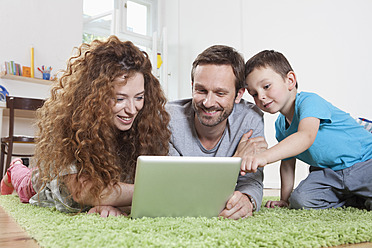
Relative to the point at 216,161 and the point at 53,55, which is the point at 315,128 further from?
the point at 53,55

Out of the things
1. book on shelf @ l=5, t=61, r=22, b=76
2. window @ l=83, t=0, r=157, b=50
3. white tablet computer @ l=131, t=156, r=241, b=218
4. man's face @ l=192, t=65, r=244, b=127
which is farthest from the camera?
window @ l=83, t=0, r=157, b=50

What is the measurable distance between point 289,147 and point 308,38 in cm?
182

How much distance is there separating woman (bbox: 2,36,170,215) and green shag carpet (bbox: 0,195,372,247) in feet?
0.41

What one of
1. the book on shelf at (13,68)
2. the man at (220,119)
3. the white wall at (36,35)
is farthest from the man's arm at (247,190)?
the book on shelf at (13,68)

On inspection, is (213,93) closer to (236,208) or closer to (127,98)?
(127,98)

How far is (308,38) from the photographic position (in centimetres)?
272

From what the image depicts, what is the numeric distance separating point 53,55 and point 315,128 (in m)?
3.58

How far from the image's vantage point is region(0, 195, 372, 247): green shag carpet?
0.73m

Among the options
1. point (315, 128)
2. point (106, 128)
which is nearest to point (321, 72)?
point (315, 128)

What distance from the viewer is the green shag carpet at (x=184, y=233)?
2.38ft

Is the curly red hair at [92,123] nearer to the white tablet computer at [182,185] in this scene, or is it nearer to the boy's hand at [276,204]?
the white tablet computer at [182,185]

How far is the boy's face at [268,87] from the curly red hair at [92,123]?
17.5 inches

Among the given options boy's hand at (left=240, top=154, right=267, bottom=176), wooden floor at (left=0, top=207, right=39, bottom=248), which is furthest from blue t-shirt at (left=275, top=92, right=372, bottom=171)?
wooden floor at (left=0, top=207, right=39, bottom=248)

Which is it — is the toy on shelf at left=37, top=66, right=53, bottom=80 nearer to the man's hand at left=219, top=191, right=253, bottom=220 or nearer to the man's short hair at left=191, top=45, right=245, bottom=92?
the man's short hair at left=191, top=45, right=245, bottom=92
